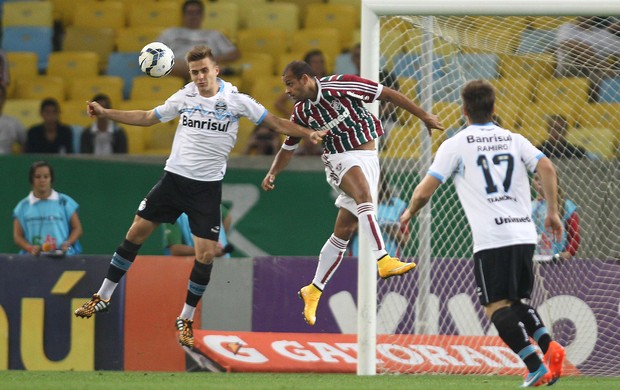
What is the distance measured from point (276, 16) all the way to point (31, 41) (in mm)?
3338

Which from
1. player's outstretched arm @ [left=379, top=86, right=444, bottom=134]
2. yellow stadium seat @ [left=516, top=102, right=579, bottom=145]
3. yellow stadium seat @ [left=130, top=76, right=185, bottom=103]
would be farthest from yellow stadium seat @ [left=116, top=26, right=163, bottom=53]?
player's outstretched arm @ [left=379, top=86, right=444, bottom=134]

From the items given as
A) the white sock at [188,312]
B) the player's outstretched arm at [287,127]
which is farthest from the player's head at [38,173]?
the player's outstretched arm at [287,127]

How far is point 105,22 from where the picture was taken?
16.9 m

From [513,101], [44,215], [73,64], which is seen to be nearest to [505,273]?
[513,101]

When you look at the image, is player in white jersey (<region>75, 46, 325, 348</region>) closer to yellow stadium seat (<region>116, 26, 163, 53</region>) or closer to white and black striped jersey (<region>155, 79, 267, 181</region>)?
white and black striped jersey (<region>155, 79, 267, 181</region>)

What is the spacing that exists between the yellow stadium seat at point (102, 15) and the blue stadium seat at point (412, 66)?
666 centimetres

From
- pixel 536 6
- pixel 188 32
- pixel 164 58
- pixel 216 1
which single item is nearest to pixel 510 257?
pixel 536 6

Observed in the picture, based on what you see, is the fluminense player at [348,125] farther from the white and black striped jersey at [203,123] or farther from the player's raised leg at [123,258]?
the player's raised leg at [123,258]

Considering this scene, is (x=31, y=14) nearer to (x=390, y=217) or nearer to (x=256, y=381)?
(x=390, y=217)

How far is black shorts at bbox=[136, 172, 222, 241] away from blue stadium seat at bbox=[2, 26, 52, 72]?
694 centimetres

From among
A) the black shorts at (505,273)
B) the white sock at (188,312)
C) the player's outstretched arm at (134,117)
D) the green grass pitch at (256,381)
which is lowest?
the green grass pitch at (256,381)

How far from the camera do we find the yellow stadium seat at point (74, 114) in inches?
586

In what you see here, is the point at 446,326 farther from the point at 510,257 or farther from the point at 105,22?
the point at 105,22

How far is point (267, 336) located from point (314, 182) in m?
2.22
